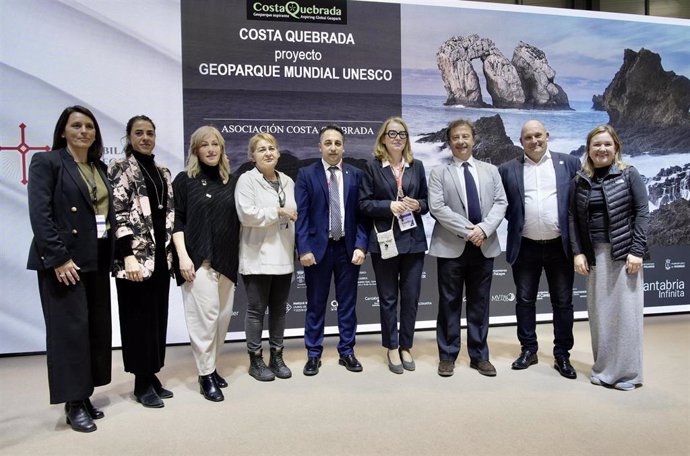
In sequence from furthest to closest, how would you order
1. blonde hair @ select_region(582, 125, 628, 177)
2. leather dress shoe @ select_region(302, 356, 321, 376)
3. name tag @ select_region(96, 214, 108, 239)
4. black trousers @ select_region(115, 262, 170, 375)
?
1. leather dress shoe @ select_region(302, 356, 321, 376)
2. blonde hair @ select_region(582, 125, 628, 177)
3. black trousers @ select_region(115, 262, 170, 375)
4. name tag @ select_region(96, 214, 108, 239)

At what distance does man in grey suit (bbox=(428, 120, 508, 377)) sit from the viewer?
348 centimetres

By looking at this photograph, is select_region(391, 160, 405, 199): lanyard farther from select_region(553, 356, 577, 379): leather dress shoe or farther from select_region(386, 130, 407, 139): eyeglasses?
select_region(553, 356, 577, 379): leather dress shoe

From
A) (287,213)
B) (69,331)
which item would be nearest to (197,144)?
(287,213)

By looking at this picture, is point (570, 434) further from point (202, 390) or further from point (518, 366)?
point (202, 390)

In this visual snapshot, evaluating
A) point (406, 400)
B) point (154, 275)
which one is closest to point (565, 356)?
point (406, 400)

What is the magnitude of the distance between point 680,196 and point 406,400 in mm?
4451

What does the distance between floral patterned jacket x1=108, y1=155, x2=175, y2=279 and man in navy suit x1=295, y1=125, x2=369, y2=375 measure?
1.02 metres

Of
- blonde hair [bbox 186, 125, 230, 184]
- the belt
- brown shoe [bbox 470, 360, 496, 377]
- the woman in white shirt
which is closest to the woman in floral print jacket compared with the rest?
blonde hair [bbox 186, 125, 230, 184]

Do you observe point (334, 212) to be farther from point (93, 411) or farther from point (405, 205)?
point (93, 411)

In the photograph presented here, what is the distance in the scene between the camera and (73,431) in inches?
107

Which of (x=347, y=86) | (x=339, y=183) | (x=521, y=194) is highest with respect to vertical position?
(x=347, y=86)

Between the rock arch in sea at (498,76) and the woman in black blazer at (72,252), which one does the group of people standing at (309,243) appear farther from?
the rock arch in sea at (498,76)

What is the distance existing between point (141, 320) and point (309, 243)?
1.21 meters

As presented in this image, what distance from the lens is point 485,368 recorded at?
3.56m
